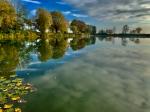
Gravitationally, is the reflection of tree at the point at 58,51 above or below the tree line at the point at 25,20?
below

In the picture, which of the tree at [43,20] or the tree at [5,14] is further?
the tree at [43,20]

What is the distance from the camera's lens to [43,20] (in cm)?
9881

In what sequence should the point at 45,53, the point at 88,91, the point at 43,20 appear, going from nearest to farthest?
the point at 88,91
the point at 45,53
the point at 43,20

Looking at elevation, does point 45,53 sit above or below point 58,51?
above

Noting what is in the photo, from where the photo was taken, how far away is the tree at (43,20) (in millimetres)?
98812

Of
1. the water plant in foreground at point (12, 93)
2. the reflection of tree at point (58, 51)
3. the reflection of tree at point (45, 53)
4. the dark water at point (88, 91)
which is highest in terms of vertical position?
the water plant in foreground at point (12, 93)

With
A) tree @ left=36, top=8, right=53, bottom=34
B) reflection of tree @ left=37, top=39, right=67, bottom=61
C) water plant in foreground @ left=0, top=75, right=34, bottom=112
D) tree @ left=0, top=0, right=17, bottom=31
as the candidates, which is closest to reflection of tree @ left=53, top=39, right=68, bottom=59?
reflection of tree @ left=37, top=39, right=67, bottom=61

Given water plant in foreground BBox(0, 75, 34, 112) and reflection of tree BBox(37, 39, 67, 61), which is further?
reflection of tree BBox(37, 39, 67, 61)

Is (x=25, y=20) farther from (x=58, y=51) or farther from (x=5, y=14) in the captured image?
(x=58, y=51)

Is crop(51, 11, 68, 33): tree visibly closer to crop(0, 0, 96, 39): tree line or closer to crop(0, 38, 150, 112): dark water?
crop(0, 0, 96, 39): tree line

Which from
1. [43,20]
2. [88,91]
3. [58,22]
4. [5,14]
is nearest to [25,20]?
[43,20]

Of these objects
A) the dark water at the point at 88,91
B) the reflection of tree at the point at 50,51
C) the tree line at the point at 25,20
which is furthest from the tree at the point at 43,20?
the dark water at the point at 88,91

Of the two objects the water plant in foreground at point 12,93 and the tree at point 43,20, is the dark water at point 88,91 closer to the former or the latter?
the water plant in foreground at point 12,93

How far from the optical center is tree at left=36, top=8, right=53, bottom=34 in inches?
3890
